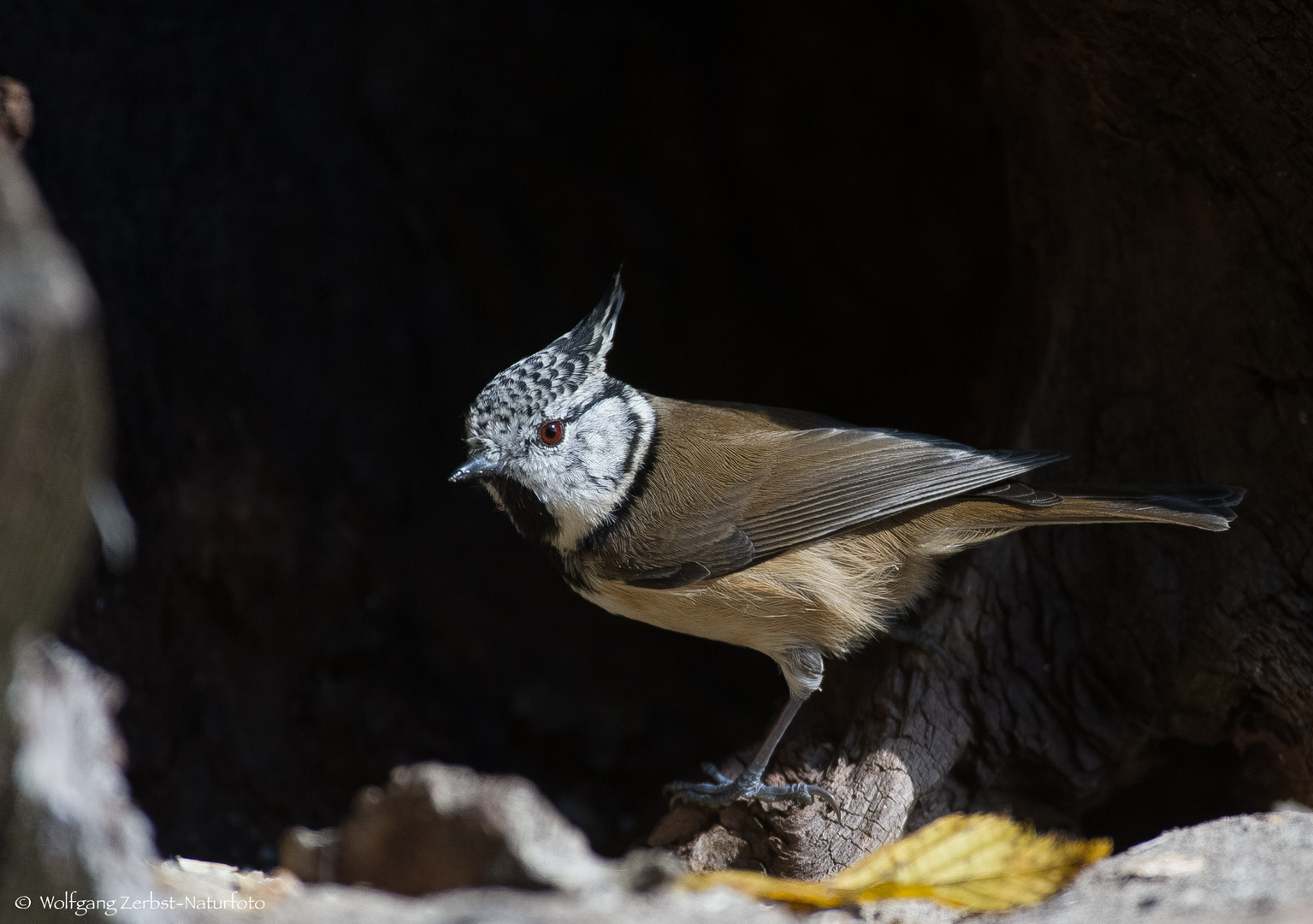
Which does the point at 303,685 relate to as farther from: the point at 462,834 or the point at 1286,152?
the point at 1286,152

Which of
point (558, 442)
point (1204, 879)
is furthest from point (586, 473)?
point (1204, 879)

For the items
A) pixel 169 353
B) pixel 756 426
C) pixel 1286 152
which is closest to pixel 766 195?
pixel 756 426

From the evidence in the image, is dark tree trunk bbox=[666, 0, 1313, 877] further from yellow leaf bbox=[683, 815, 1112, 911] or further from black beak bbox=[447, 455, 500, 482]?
black beak bbox=[447, 455, 500, 482]

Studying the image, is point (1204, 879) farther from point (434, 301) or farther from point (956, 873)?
point (434, 301)

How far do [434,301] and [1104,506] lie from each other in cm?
321

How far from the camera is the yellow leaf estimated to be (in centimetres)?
222

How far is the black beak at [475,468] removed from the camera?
312 cm

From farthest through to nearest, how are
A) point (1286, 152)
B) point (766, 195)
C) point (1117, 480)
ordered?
point (766, 195) → point (1117, 480) → point (1286, 152)

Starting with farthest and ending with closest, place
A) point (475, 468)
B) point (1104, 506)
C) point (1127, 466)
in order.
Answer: point (1127, 466) → point (475, 468) → point (1104, 506)

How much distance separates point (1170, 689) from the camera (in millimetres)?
3307

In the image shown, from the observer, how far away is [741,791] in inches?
128

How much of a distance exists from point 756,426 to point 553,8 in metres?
2.67

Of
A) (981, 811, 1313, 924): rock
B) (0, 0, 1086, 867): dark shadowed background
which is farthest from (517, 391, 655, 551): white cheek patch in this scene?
(981, 811, 1313, 924): rock

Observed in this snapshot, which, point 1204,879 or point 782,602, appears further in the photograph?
point 782,602
